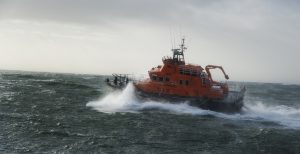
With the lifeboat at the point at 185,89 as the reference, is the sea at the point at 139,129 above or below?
below

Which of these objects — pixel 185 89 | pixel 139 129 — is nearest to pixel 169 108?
pixel 185 89

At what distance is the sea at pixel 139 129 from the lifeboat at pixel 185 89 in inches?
21.8

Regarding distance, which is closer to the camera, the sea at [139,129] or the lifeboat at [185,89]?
the sea at [139,129]

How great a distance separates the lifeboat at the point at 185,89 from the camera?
29281 millimetres

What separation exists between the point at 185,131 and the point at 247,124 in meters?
6.07

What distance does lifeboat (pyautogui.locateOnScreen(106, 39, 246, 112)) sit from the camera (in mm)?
29281

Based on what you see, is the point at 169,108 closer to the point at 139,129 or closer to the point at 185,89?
the point at 185,89

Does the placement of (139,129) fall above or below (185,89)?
below

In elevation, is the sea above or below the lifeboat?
below

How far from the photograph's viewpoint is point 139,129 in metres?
21.3

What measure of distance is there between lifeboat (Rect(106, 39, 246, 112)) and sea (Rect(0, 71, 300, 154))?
1.82 ft

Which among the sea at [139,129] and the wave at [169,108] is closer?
the sea at [139,129]

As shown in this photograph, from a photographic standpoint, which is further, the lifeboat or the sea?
the lifeboat

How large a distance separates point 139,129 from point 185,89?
925 centimetres
